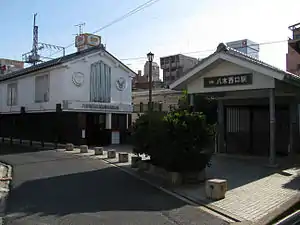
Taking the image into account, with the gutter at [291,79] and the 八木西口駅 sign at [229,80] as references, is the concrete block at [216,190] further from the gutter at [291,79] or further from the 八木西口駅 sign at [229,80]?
the 八木西口駅 sign at [229,80]

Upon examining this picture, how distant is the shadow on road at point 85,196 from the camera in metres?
7.74

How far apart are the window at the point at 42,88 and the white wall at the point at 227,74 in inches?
568

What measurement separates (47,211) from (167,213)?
2.62m

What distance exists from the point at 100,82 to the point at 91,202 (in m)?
19.3

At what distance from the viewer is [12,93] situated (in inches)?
1230

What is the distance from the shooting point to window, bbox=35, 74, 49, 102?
1040 inches

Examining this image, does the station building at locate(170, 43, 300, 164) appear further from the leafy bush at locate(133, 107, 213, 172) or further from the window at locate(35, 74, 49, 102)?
the window at locate(35, 74, 49, 102)

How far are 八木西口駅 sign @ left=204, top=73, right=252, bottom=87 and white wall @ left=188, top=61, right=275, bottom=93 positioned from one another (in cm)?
13

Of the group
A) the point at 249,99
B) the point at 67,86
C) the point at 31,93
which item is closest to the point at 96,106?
the point at 67,86

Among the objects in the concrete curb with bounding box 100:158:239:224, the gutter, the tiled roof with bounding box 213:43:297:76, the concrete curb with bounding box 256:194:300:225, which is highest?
the tiled roof with bounding box 213:43:297:76

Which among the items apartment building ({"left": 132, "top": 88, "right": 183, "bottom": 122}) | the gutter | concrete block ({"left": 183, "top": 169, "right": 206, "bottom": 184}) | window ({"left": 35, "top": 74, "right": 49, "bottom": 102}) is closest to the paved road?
concrete block ({"left": 183, "top": 169, "right": 206, "bottom": 184})

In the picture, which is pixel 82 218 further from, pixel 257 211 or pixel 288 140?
pixel 288 140

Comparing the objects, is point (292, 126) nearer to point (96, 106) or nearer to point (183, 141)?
point (183, 141)

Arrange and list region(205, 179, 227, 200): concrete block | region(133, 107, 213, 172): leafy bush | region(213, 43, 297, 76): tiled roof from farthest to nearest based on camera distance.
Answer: region(213, 43, 297, 76): tiled roof → region(133, 107, 213, 172): leafy bush → region(205, 179, 227, 200): concrete block
